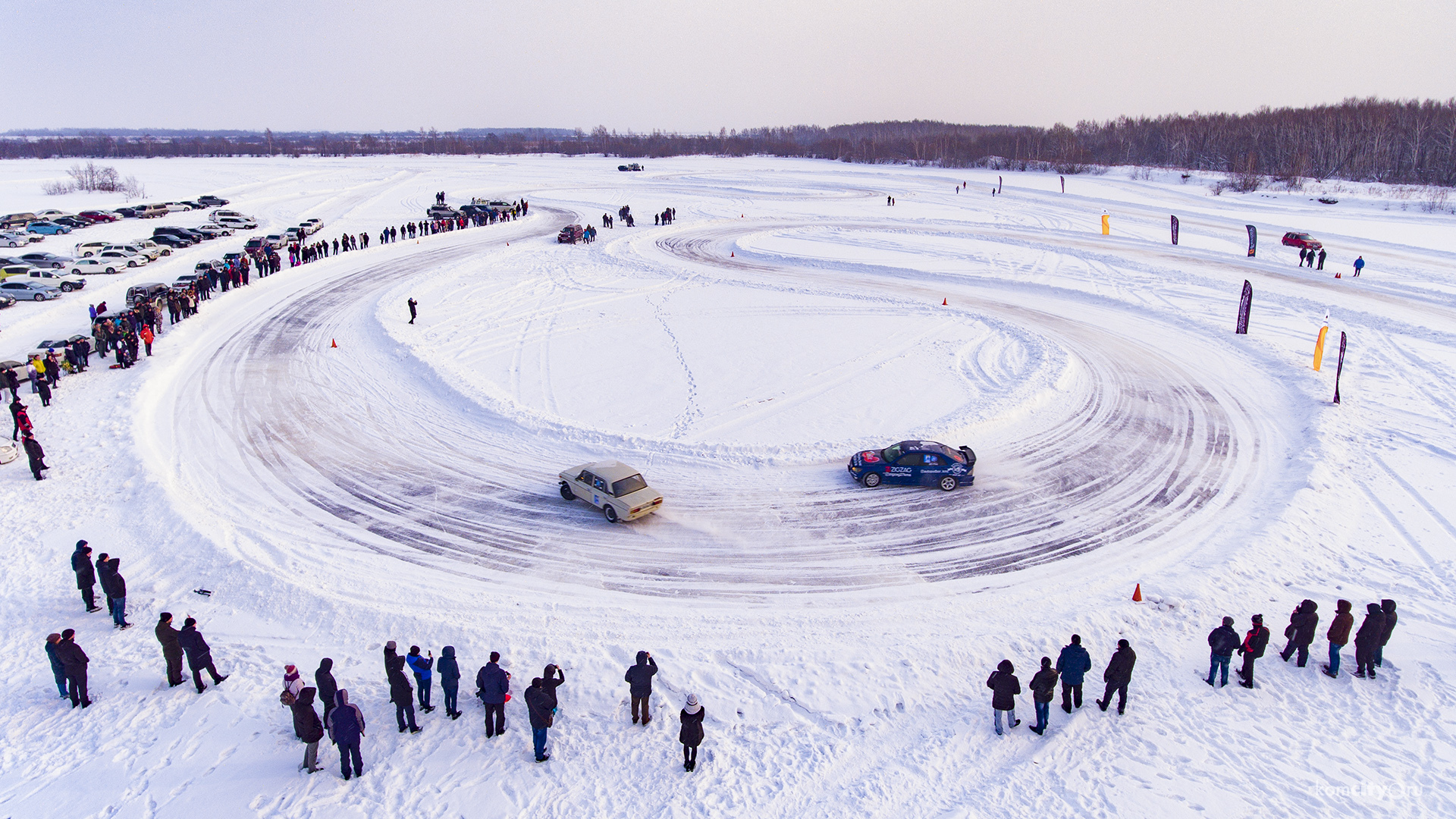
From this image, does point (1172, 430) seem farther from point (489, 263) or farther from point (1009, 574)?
point (489, 263)

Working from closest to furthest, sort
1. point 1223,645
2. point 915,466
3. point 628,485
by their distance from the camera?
point 1223,645 < point 628,485 < point 915,466

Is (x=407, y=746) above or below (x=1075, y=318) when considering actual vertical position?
below

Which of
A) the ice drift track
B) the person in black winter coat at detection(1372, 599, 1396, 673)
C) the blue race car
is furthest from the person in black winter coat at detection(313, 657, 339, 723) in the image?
the person in black winter coat at detection(1372, 599, 1396, 673)

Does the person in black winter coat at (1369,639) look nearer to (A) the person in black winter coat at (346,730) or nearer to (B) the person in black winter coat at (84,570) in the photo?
(A) the person in black winter coat at (346,730)

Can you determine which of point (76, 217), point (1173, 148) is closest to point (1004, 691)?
point (76, 217)

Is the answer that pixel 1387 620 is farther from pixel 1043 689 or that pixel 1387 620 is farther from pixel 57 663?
pixel 57 663

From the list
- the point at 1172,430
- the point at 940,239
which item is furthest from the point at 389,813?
the point at 940,239

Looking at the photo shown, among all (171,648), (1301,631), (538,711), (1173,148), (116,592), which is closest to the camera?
(538,711)
